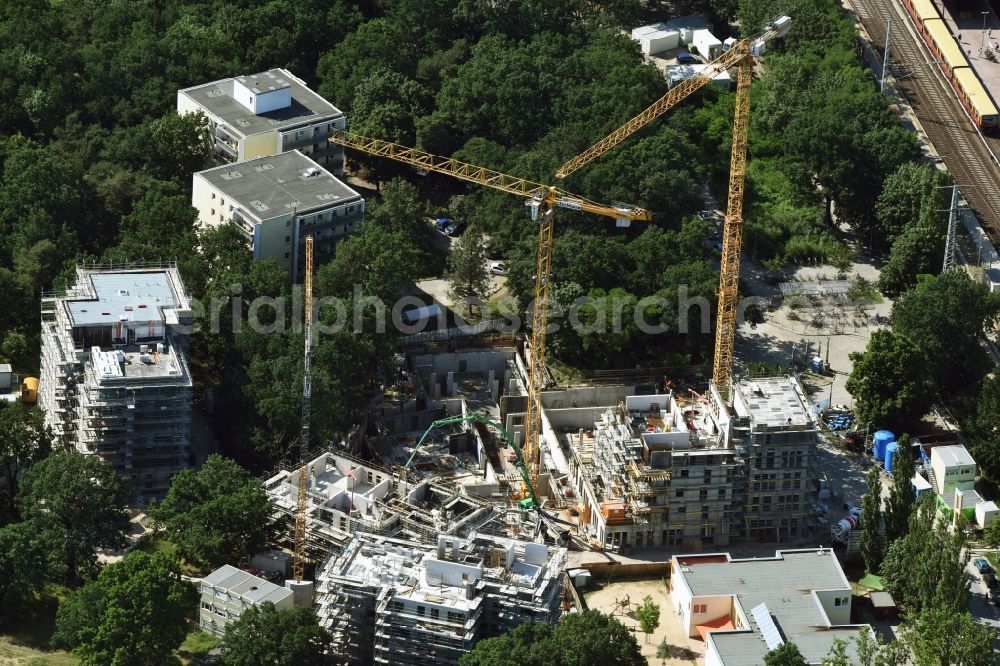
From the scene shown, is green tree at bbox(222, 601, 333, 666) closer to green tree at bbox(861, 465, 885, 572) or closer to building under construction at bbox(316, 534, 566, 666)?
building under construction at bbox(316, 534, 566, 666)

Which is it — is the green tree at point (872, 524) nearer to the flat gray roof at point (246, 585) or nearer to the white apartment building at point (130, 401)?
the flat gray roof at point (246, 585)

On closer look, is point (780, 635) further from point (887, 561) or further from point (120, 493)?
point (120, 493)

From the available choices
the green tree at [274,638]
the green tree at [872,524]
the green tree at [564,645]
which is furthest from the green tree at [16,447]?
the green tree at [872,524]

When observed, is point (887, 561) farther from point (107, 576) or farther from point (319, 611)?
point (107, 576)

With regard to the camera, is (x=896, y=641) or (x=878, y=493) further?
(x=878, y=493)

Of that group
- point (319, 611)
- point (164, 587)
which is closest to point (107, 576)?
point (164, 587)

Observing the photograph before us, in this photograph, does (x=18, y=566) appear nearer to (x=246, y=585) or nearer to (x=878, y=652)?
→ (x=246, y=585)
